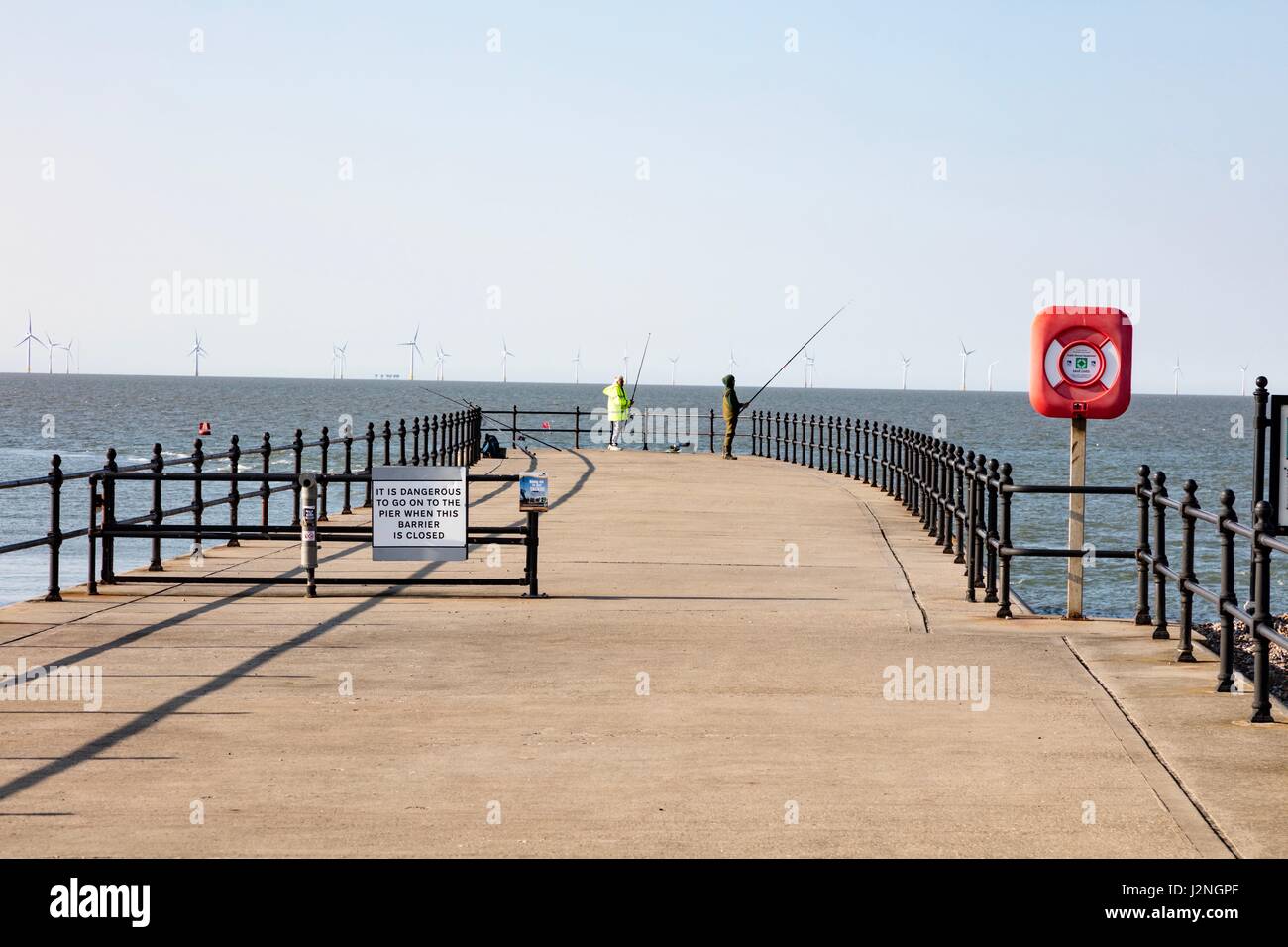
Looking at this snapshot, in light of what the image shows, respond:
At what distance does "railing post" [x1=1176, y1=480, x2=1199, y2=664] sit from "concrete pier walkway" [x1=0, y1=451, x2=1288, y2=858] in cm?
21

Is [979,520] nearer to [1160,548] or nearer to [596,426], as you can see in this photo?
[1160,548]

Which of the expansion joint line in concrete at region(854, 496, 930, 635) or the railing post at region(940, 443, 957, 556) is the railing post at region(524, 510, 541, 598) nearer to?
the expansion joint line in concrete at region(854, 496, 930, 635)

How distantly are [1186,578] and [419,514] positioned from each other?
6522mm

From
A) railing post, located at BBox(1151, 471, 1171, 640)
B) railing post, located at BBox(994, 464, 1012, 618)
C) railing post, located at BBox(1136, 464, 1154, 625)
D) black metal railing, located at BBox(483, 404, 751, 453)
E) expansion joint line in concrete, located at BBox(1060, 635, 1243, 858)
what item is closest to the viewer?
expansion joint line in concrete, located at BBox(1060, 635, 1243, 858)

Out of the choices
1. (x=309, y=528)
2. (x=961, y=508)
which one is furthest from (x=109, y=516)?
(x=961, y=508)

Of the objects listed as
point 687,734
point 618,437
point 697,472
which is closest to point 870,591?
Answer: point 687,734

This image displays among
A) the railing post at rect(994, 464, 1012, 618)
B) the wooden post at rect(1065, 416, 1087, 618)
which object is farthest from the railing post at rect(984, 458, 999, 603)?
the wooden post at rect(1065, 416, 1087, 618)

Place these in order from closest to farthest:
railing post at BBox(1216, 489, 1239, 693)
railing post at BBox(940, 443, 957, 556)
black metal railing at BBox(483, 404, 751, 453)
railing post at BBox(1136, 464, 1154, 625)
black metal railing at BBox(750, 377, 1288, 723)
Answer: black metal railing at BBox(750, 377, 1288, 723) < railing post at BBox(1216, 489, 1239, 693) < railing post at BBox(1136, 464, 1154, 625) < railing post at BBox(940, 443, 957, 556) < black metal railing at BBox(483, 404, 751, 453)

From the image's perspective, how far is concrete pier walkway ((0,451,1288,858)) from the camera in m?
6.64

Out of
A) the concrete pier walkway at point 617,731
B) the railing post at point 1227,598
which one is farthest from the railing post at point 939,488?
the railing post at point 1227,598

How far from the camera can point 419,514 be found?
1391cm
